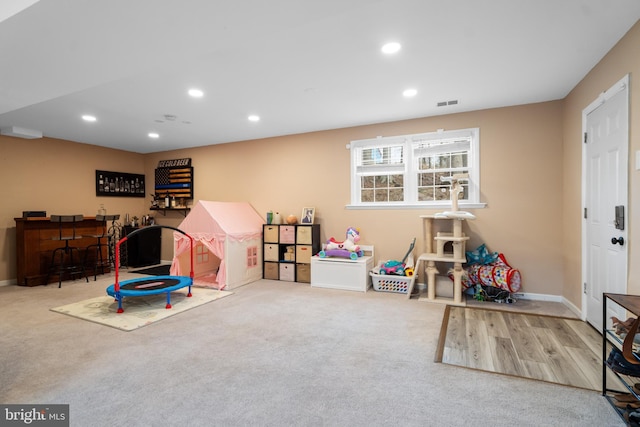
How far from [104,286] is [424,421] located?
16.4 feet

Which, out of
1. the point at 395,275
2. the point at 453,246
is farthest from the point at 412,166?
the point at 395,275

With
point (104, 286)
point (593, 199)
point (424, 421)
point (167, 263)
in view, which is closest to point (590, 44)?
point (593, 199)

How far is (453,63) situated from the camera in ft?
9.43

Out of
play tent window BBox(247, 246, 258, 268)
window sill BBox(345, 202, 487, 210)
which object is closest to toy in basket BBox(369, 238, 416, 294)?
window sill BBox(345, 202, 487, 210)

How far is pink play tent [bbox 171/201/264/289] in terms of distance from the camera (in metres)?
4.59

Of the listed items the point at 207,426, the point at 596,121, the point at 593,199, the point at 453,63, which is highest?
the point at 453,63

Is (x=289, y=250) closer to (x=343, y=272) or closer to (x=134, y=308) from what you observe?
Result: (x=343, y=272)

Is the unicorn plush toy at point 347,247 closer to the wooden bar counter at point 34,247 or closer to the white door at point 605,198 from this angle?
the white door at point 605,198

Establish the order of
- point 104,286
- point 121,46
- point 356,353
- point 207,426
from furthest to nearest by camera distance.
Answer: point 104,286
point 356,353
point 121,46
point 207,426

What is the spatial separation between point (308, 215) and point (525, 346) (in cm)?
347

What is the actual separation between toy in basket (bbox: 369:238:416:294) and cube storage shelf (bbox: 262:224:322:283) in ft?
3.61

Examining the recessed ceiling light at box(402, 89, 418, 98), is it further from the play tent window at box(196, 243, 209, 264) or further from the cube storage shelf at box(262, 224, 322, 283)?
the play tent window at box(196, 243, 209, 264)

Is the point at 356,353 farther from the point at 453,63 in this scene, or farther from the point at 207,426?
the point at 453,63

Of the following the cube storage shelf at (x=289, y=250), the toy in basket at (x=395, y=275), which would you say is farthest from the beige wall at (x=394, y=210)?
the cube storage shelf at (x=289, y=250)
